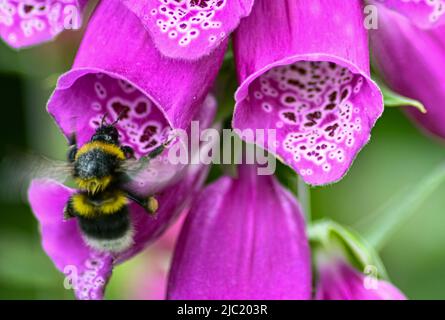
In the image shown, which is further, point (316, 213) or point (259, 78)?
point (316, 213)

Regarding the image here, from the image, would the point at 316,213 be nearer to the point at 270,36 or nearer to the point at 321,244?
the point at 321,244

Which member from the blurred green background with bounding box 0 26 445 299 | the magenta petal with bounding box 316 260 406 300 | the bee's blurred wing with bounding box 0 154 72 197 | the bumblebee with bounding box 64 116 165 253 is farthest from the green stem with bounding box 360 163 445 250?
the bee's blurred wing with bounding box 0 154 72 197

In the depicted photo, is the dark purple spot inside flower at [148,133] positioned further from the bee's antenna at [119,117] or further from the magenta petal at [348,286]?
the magenta petal at [348,286]

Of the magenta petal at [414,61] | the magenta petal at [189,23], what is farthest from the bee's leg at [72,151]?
the magenta petal at [414,61]

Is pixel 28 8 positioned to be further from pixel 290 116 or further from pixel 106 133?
pixel 290 116

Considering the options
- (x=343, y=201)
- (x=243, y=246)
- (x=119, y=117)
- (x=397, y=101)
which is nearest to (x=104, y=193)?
(x=119, y=117)
